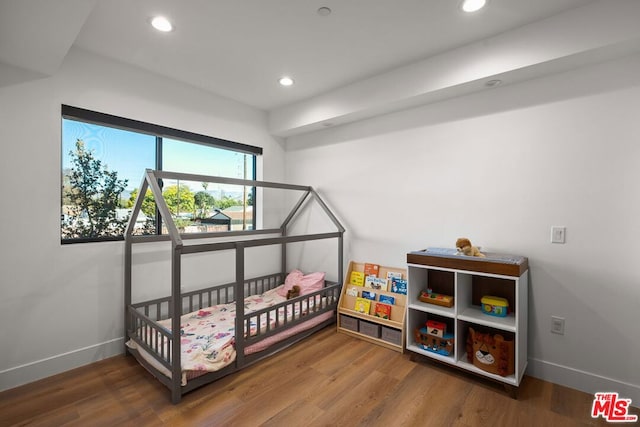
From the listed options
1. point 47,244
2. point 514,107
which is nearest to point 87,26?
point 47,244

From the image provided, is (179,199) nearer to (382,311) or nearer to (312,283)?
(312,283)

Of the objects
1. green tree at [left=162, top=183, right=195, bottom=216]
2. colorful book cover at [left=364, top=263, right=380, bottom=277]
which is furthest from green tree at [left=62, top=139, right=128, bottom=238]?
colorful book cover at [left=364, top=263, right=380, bottom=277]

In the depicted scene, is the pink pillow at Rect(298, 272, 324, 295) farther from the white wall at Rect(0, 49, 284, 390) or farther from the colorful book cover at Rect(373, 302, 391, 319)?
the white wall at Rect(0, 49, 284, 390)

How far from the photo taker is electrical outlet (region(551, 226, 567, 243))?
81.4 inches

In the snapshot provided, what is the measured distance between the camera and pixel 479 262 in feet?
6.68

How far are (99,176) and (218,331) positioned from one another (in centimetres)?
164

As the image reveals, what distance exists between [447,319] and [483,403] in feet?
2.32

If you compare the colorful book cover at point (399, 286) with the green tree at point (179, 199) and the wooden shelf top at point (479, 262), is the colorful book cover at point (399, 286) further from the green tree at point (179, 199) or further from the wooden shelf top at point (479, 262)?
the green tree at point (179, 199)

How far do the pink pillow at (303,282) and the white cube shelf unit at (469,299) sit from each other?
1.10m

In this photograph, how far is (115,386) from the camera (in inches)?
80.2

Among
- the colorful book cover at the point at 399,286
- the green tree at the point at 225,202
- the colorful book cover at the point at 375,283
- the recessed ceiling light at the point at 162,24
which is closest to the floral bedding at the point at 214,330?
the colorful book cover at the point at 375,283

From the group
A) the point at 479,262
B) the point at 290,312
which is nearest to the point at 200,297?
the point at 290,312

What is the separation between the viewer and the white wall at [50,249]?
78.6 inches

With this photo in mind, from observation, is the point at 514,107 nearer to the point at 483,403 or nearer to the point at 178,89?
the point at 483,403
